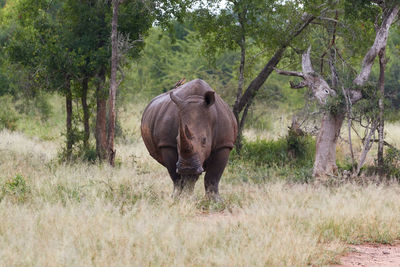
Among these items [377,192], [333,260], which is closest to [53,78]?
[377,192]

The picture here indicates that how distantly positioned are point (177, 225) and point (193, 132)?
71.1 inches

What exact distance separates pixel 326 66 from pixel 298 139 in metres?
2.03

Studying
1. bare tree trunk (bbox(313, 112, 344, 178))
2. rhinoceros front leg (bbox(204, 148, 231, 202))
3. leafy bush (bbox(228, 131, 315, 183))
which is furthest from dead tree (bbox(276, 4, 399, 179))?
rhinoceros front leg (bbox(204, 148, 231, 202))

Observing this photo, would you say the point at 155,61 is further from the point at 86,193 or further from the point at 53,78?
the point at 86,193

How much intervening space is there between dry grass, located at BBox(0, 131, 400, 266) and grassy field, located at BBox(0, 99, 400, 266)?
0.04 feet

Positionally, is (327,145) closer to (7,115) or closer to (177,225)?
(177,225)

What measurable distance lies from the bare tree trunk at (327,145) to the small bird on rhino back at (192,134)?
3074mm

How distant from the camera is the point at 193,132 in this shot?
8.08 m

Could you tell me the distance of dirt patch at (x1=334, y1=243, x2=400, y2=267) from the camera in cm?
603

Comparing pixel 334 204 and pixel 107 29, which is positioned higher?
pixel 107 29

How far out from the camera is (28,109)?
81.7ft

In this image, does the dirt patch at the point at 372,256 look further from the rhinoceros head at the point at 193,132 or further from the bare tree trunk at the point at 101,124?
the bare tree trunk at the point at 101,124

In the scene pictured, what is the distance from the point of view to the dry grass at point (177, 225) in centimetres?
541

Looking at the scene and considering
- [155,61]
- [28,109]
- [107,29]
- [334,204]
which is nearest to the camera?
[334,204]
